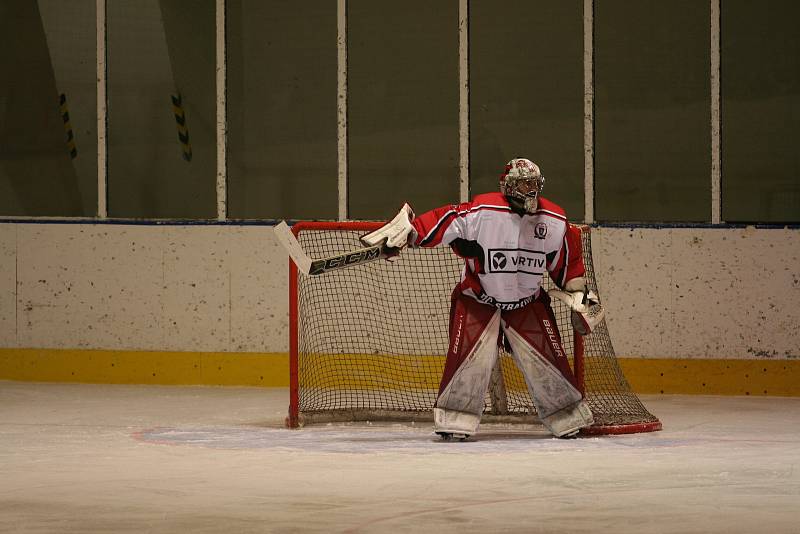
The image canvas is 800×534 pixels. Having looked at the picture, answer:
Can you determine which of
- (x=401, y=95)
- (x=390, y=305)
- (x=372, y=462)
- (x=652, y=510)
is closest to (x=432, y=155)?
(x=401, y=95)

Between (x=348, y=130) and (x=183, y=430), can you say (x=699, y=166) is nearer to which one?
(x=348, y=130)

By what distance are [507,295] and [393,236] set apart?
2.16 ft

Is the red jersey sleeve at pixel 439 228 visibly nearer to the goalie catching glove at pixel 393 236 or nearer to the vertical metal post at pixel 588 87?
the goalie catching glove at pixel 393 236

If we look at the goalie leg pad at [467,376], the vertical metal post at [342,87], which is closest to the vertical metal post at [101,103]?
the vertical metal post at [342,87]

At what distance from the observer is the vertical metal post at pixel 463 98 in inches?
412

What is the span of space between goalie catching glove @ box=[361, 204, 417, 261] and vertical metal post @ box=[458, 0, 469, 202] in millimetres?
2758

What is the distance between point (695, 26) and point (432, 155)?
198 cm

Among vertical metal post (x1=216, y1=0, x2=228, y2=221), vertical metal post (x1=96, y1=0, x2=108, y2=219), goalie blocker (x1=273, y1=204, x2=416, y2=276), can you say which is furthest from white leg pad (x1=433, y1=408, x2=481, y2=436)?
vertical metal post (x1=96, y1=0, x2=108, y2=219)

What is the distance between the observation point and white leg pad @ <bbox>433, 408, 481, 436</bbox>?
7.67m

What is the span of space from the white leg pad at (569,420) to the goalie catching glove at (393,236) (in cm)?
115

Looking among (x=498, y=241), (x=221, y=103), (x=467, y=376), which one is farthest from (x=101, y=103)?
(x=467, y=376)

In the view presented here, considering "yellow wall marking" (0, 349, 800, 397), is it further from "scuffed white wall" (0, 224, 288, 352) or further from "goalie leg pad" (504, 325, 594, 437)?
"goalie leg pad" (504, 325, 594, 437)

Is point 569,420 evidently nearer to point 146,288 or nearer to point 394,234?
point 394,234

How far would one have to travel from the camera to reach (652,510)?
18.0ft
